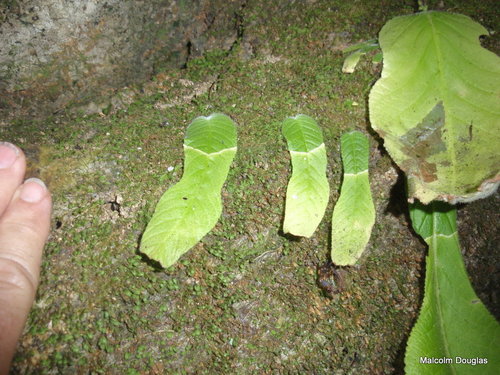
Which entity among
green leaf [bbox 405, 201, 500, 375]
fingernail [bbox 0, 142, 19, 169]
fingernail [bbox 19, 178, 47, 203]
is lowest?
green leaf [bbox 405, 201, 500, 375]

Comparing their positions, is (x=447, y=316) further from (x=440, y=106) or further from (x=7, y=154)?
(x=7, y=154)

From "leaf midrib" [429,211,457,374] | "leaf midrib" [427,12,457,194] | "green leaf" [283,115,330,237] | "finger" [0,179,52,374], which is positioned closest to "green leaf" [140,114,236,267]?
"green leaf" [283,115,330,237]

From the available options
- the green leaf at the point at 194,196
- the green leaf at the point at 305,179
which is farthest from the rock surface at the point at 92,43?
the green leaf at the point at 305,179

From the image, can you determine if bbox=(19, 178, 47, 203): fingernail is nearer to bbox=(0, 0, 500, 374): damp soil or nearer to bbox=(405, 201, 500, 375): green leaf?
bbox=(0, 0, 500, 374): damp soil

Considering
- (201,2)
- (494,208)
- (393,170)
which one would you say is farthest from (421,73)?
(201,2)

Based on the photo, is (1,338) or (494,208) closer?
(1,338)

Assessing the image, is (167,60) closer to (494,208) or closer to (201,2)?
(201,2)

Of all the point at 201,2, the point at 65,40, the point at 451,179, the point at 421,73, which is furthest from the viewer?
the point at 201,2

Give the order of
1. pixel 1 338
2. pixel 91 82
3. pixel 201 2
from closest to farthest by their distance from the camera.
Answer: pixel 1 338
pixel 91 82
pixel 201 2
